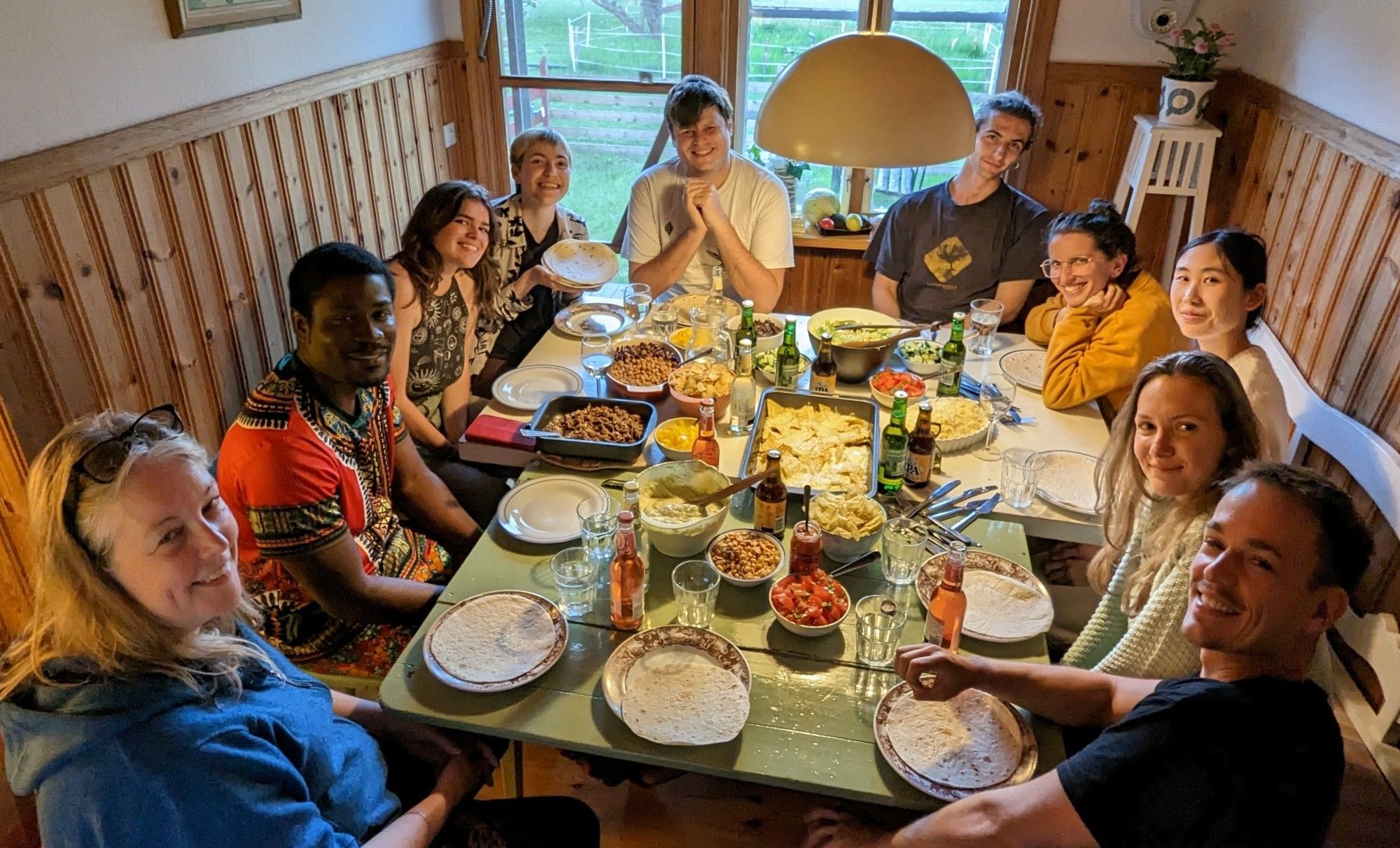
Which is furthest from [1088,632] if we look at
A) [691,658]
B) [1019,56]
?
[1019,56]

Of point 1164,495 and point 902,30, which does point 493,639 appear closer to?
point 1164,495

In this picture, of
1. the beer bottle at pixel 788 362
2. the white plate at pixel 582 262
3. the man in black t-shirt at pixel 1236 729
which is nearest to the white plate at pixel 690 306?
the white plate at pixel 582 262

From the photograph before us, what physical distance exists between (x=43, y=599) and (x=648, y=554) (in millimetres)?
1029

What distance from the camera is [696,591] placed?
1.61m

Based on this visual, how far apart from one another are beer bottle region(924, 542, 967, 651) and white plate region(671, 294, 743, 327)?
1478mm

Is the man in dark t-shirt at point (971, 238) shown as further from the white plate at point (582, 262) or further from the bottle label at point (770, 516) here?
the bottle label at point (770, 516)

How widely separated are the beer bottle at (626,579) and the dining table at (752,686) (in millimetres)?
37

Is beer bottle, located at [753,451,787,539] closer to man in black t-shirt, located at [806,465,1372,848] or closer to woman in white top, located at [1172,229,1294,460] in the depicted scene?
man in black t-shirt, located at [806,465,1372,848]

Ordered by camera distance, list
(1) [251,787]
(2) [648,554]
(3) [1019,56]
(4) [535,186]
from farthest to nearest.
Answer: (3) [1019,56] → (4) [535,186] → (2) [648,554] → (1) [251,787]

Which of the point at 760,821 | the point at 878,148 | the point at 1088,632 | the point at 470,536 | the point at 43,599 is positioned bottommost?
the point at 760,821

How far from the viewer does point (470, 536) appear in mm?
2305

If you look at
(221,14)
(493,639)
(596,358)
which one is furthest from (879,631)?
(221,14)

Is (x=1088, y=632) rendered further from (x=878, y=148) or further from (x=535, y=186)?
(x=535, y=186)

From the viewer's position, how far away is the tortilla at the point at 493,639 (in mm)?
1517
